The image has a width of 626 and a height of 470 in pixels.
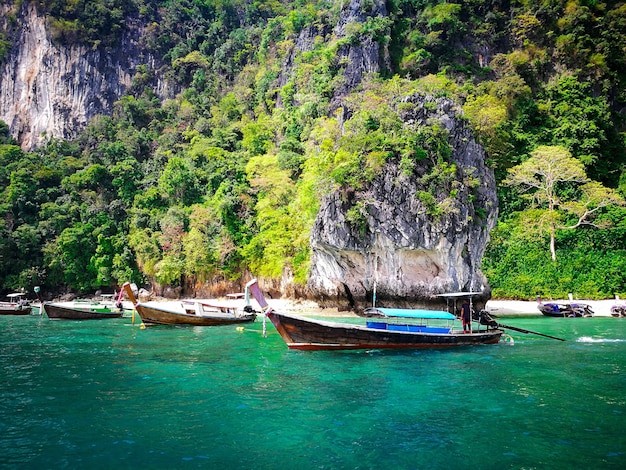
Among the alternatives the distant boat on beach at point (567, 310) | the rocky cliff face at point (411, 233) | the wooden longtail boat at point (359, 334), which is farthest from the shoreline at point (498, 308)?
the wooden longtail boat at point (359, 334)

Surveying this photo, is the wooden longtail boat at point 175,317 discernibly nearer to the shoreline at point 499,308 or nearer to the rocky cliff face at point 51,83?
the shoreline at point 499,308

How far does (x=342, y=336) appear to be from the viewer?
1490 centimetres

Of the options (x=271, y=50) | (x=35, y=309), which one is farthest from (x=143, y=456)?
(x=271, y=50)

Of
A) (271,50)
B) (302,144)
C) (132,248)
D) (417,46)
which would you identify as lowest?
(132,248)

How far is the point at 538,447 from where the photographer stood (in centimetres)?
688

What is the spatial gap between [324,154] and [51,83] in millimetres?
48881

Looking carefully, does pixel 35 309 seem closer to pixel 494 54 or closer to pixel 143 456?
pixel 143 456

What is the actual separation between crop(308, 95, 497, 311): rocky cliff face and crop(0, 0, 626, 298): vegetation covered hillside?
54.3 inches

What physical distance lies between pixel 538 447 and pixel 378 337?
8.38 metres

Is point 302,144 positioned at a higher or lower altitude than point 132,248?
higher

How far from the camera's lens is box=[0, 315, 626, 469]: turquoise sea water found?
6527 mm

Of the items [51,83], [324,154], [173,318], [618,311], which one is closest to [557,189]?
[618,311]

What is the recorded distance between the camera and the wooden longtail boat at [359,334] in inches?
581

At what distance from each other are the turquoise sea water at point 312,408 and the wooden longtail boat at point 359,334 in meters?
0.45
